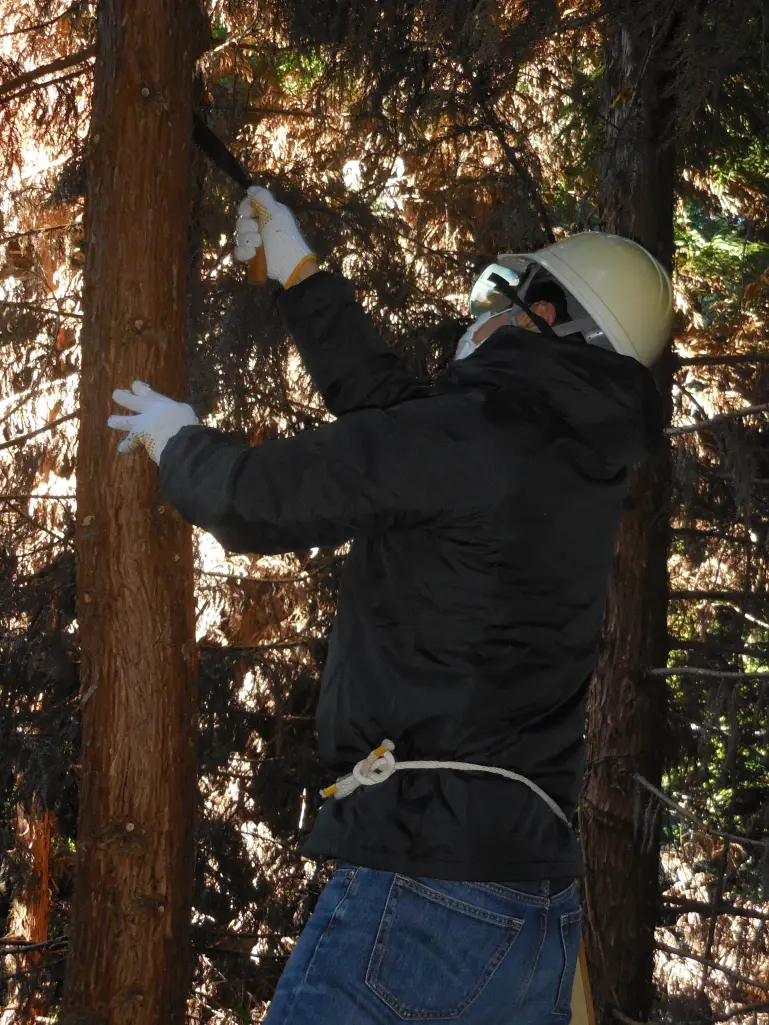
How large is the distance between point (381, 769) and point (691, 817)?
9.08 feet

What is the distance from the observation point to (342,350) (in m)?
2.35

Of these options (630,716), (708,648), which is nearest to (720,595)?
(708,648)

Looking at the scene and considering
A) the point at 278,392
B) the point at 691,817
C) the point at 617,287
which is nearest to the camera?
the point at 617,287

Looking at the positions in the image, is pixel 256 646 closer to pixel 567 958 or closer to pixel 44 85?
pixel 44 85

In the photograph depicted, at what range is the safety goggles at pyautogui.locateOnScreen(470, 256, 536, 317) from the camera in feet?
8.81

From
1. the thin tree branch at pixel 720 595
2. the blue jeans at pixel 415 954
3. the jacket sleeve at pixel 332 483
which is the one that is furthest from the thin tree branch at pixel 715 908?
the jacket sleeve at pixel 332 483

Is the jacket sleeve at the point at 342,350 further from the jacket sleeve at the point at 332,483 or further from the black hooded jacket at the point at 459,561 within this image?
the jacket sleeve at the point at 332,483

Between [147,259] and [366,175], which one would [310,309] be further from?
[366,175]

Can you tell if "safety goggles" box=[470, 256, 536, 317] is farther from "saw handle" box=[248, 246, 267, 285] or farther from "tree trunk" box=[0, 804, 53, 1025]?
"tree trunk" box=[0, 804, 53, 1025]

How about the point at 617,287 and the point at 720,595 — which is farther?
the point at 720,595

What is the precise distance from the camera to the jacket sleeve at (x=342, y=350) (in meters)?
2.32

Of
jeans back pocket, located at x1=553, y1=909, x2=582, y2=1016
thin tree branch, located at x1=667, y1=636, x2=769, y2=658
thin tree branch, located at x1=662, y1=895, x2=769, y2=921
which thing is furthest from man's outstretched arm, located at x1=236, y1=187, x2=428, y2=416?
thin tree branch, located at x1=662, y1=895, x2=769, y2=921

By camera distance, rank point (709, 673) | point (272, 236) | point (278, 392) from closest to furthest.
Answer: point (272, 236) < point (709, 673) < point (278, 392)

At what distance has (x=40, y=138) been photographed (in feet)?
13.9
